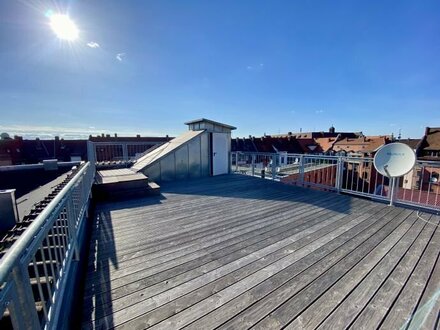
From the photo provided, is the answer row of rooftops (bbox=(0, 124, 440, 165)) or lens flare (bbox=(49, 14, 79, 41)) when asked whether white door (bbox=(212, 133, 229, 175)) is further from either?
row of rooftops (bbox=(0, 124, 440, 165))

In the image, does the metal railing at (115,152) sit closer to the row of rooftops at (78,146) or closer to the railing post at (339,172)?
the railing post at (339,172)

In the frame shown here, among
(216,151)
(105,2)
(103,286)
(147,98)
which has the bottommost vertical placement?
(103,286)

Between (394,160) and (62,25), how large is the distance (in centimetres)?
749

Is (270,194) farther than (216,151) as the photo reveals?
No

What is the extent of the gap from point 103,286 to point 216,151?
21.4 ft

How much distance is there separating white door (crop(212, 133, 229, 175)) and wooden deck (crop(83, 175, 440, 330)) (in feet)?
14.0

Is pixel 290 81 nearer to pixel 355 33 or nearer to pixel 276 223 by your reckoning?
pixel 355 33

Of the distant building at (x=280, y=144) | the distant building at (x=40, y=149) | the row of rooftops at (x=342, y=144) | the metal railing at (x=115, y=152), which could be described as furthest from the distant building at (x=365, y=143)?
the distant building at (x=40, y=149)

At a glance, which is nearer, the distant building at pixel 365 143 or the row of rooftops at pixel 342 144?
the row of rooftops at pixel 342 144

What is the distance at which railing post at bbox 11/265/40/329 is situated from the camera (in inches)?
29.2

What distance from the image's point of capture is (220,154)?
8.23 m

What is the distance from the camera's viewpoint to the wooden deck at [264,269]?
152cm

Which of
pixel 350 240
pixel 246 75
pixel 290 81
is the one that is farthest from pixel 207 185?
pixel 290 81

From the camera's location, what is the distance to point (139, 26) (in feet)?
17.9
